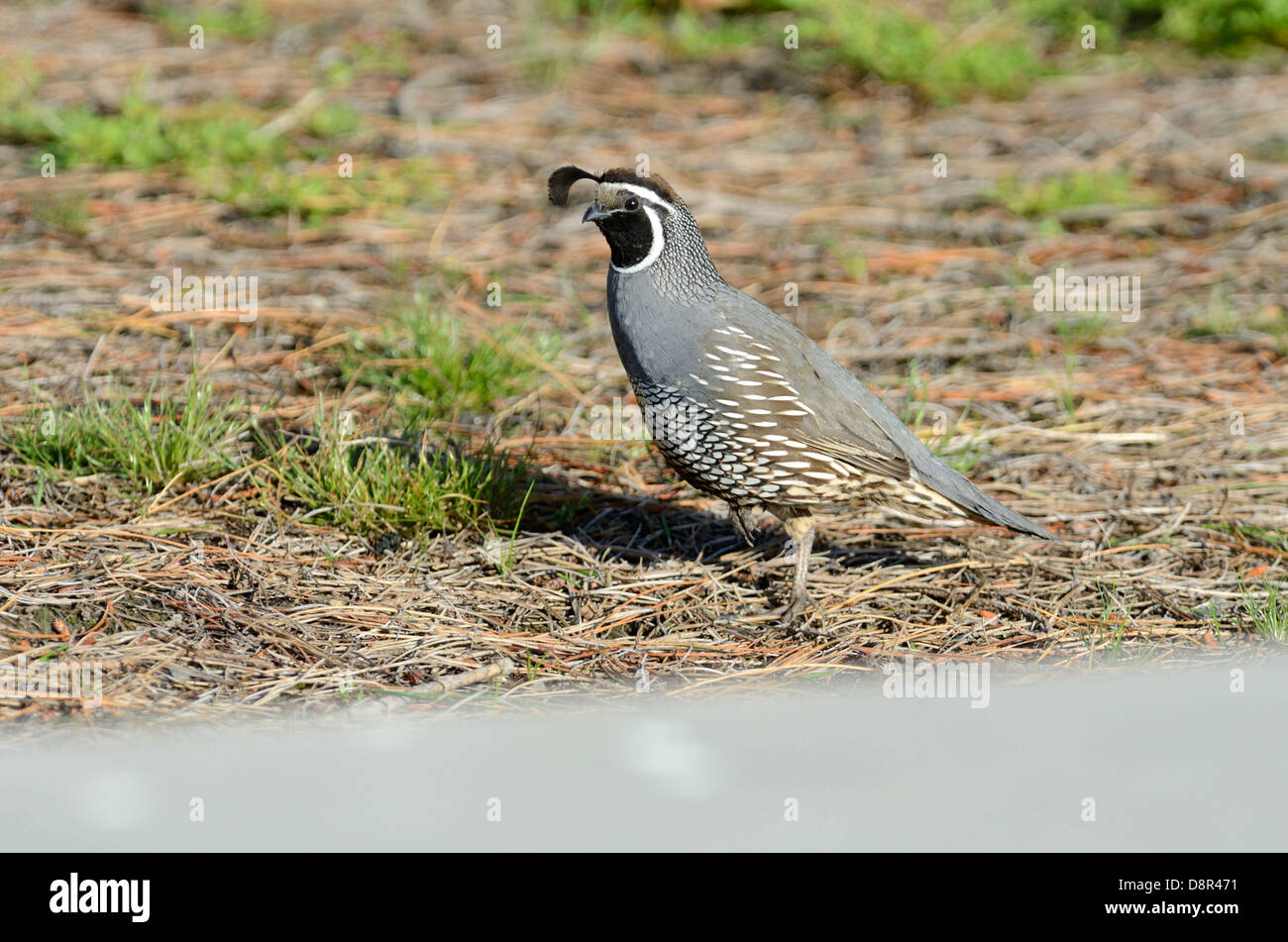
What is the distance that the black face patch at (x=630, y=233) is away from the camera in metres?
4.21

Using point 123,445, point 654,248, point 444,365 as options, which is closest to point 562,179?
point 654,248

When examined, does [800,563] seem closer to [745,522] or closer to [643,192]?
[745,522]

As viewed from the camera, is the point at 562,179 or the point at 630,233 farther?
the point at 562,179

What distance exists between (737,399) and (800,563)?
1.88 feet

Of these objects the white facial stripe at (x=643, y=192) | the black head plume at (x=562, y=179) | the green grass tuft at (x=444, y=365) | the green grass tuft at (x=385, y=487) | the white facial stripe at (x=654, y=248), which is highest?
the black head plume at (x=562, y=179)

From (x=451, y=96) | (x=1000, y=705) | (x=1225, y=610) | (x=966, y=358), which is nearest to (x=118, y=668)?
(x=1000, y=705)

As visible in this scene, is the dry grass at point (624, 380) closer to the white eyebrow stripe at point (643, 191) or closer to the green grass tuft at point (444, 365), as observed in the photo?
the green grass tuft at point (444, 365)

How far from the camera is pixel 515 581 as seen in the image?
4.22 m

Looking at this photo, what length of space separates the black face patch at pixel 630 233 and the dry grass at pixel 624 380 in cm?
91

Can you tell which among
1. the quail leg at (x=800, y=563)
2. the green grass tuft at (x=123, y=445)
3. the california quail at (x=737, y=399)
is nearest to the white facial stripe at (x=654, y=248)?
the california quail at (x=737, y=399)

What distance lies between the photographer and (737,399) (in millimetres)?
4113

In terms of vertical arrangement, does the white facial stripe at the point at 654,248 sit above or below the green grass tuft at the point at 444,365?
above

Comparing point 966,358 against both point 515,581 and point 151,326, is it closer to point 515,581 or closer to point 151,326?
point 515,581

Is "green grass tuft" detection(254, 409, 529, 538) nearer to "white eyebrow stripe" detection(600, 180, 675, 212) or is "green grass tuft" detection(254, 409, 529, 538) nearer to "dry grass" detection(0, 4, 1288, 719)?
"dry grass" detection(0, 4, 1288, 719)
